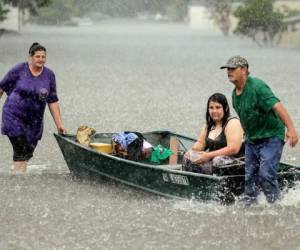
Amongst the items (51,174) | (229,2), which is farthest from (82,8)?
(51,174)

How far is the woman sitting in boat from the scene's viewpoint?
917cm

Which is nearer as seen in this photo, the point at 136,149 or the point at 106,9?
the point at 136,149

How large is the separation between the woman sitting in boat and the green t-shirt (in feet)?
1.55

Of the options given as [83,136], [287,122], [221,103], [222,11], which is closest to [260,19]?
[222,11]

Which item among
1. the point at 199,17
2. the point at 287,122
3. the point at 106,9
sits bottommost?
the point at 106,9

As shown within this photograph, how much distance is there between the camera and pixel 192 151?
30.7 feet

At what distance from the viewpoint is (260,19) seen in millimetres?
49500

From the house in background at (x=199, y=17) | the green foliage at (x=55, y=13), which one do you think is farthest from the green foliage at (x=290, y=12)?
the house in background at (x=199, y=17)

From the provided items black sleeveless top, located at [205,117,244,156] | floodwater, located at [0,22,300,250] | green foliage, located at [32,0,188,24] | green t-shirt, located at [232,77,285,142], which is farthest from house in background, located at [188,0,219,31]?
green t-shirt, located at [232,77,285,142]

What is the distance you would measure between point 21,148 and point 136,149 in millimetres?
1445

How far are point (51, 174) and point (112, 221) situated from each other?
110 inches

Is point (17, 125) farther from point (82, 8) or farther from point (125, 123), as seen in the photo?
point (82, 8)

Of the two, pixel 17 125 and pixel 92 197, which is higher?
pixel 17 125

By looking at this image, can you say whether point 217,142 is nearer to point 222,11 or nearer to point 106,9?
point 222,11
